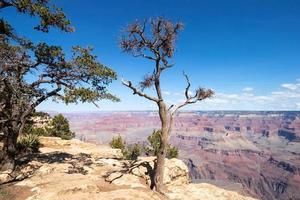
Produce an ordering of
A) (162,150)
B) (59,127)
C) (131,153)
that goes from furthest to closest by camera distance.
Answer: (59,127)
(131,153)
(162,150)

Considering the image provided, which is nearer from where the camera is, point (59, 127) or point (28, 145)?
point (28, 145)

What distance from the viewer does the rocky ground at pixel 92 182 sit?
17.8 metres

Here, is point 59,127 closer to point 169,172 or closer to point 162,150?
point 169,172

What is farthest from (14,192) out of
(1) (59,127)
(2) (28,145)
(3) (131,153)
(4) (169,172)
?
(1) (59,127)

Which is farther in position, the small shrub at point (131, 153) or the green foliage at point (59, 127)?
the green foliage at point (59, 127)

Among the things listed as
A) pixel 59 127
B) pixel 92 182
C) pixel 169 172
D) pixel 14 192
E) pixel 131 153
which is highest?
pixel 59 127

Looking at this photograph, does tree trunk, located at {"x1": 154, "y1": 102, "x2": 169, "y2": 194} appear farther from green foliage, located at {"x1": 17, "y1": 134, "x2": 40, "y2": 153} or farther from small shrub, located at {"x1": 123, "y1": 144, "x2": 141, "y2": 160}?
green foliage, located at {"x1": 17, "y1": 134, "x2": 40, "y2": 153}

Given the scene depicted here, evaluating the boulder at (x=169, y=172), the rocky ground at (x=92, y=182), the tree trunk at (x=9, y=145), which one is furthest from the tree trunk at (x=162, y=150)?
the tree trunk at (x=9, y=145)

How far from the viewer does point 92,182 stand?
19859mm

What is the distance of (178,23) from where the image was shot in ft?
69.3

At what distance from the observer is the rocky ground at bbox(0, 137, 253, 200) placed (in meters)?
17.8

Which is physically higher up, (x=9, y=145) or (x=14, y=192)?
(x=9, y=145)

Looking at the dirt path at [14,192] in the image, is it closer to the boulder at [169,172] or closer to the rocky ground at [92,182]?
the rocky ground at [92,182]

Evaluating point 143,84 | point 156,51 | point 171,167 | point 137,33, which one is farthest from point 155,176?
point 137,33
